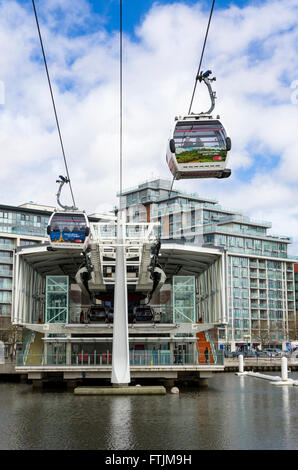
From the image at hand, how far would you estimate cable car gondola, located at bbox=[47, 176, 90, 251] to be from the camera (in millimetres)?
35250

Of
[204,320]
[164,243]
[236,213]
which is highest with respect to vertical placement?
[236,213]

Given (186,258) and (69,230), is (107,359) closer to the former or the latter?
(69,230)

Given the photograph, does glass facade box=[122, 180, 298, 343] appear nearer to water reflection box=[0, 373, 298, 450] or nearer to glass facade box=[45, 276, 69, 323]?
glass facade box=[45, 276, 69, 323]

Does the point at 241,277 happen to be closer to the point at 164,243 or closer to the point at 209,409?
the point at 164,243

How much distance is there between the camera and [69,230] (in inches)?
1398

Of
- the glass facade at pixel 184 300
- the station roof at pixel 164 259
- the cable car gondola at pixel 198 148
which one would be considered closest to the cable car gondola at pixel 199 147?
the cable car gondola at pixel 198 148

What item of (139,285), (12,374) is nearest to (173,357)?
(139,285)

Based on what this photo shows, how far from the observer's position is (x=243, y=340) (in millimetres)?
Result: 97375

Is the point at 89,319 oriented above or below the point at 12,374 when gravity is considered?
above

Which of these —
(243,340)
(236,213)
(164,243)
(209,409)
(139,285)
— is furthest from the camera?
(236,213)

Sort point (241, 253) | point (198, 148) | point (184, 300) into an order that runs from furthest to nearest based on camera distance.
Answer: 1. point (241, 253)
2. point (184, 300)
3. point (198, 148)

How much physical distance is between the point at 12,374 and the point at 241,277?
55.4 metres

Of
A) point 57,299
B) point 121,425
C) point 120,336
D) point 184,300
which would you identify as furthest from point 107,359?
point 121,425

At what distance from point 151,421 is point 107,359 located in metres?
16.2
